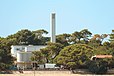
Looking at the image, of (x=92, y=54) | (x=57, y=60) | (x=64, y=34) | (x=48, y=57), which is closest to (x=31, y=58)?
(x=48, y=57)

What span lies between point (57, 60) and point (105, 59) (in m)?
7.90

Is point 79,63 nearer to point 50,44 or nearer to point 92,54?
point 92,54

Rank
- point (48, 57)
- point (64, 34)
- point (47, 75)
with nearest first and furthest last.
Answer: point (47, 75), point (48, 57), point (64, 34)

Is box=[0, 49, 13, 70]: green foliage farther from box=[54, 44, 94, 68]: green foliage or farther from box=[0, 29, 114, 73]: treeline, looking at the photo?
box=[54, 44, 94, 68]: green foliage

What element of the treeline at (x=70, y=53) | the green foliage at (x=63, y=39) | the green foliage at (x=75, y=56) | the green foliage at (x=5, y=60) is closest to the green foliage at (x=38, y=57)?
the treeline at (x=70, y=53)

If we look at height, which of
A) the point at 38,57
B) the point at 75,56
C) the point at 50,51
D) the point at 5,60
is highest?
the point at 50,51

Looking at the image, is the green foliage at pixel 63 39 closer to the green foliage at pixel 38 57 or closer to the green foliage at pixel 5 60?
the green foliage at pixel 38 57

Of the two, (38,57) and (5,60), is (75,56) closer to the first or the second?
(38,57)

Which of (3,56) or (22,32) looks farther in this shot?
(22,32)

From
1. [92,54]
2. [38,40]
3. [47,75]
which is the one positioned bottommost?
[47,75]

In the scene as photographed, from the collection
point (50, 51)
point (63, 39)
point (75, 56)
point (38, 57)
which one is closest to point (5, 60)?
point (38, 57)

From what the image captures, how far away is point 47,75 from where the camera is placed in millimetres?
52750

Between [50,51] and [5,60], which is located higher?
[50,51]

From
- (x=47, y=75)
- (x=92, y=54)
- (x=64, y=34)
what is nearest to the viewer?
(x=47, y=75)
